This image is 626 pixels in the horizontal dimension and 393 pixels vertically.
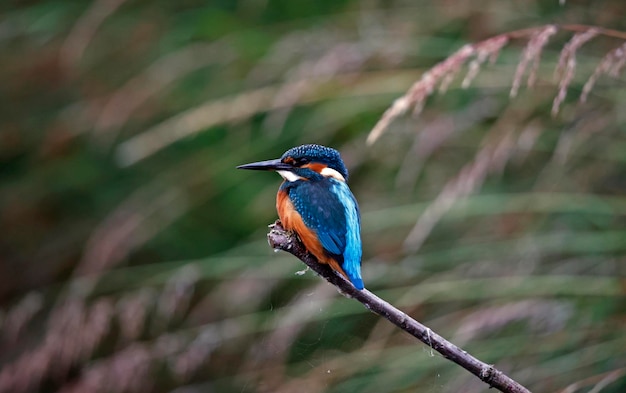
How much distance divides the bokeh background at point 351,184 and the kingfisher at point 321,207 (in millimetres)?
622

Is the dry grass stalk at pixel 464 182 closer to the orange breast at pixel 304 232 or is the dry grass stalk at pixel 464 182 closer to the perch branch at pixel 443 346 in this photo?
the orange breast at pixel 304 232

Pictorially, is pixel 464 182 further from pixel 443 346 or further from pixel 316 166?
pixel 443 346

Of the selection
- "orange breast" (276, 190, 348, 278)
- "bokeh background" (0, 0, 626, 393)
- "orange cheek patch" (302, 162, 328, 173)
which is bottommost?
"bokeh background" (0, 0, 626, 393)

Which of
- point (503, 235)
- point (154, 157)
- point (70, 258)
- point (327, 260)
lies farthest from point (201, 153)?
point (327, 260)

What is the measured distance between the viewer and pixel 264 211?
247cm

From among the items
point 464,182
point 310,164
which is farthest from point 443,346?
point 464,182

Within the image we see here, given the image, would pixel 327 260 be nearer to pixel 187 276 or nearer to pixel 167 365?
pixel 187 276

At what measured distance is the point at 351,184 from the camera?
2520mm

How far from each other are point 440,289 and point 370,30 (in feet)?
2.53

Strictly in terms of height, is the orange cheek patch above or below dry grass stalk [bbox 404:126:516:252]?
above

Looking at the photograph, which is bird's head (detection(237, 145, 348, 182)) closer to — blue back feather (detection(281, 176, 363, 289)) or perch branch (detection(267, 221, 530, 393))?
blue back feather (detection(281, 176, 363, 289))

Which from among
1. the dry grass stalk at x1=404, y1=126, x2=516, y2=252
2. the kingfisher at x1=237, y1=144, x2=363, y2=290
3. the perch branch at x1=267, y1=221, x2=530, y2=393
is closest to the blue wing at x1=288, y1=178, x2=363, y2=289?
the kingfisher at x1=237, y1=144, x2=363, y2=290

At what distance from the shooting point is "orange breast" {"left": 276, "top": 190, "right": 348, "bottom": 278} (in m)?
1.24

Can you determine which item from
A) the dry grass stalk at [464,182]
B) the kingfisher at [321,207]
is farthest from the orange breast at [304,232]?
the dry grass stalk at [464,182]
